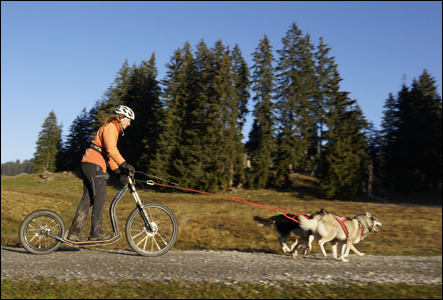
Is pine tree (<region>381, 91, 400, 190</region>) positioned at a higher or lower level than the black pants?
higher

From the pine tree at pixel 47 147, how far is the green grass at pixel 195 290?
85.6 meters

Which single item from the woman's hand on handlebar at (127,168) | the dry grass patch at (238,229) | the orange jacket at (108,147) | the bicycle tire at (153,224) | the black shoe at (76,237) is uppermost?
the orange jacket at (108,147)

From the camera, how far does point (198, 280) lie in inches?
253

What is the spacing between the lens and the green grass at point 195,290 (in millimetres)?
5633

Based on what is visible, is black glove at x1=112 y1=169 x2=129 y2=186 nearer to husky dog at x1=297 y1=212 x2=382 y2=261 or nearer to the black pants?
the black pants

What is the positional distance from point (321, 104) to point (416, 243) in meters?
51.5

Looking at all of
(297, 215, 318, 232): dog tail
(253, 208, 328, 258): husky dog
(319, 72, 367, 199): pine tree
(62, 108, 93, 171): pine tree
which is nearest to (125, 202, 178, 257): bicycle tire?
(297, 215, 318, 232): dog tail

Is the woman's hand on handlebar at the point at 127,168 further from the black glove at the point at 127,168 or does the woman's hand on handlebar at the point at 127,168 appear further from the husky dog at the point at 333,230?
the husky dog at the point at 333,230

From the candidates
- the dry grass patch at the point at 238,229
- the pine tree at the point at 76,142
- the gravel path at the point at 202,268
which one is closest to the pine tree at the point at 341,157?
the dry grass patch at the point at 238,229

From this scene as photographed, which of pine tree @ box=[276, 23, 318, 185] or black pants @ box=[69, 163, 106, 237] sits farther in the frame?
pine tree @ box=[276, 23, 318, 185]

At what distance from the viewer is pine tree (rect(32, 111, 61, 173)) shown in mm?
83562

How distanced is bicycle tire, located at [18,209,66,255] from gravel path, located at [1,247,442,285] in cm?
27

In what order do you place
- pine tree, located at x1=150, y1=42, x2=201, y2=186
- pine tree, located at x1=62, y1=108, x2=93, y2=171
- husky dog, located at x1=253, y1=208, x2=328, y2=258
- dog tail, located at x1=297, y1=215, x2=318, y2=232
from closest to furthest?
1. dog tail, located at x1=297, y1=215, x2=318, y2=232
2. husky dog, located at x1=253, y1=208, x2=328, y2=258
3. pine tree, located at x1=150, y1=42, x2=201, y2=186
4. pine tree, located at x1=62, y1=108, x2=93, y2=171

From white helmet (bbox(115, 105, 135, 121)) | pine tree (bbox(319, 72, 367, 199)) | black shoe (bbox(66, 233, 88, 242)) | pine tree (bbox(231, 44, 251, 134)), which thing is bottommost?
black shoe (bbox(66, 233, 88, 242))
